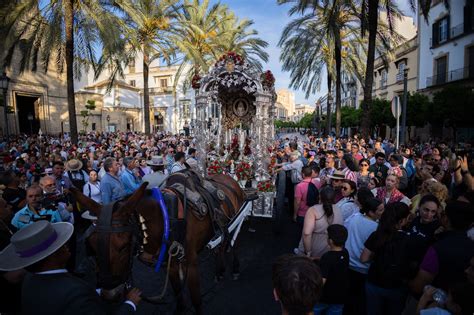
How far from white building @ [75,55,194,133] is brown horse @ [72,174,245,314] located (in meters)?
35.8

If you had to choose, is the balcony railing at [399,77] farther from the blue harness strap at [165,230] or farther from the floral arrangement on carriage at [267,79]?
the blue harness strap at [165,230]

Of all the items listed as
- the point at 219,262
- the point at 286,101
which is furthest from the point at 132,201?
the point at 286,101

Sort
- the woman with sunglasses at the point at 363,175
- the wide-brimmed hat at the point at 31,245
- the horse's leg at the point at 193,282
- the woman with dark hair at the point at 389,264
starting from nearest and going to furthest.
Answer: the wide-brimmed hat at the point at 31,245, the woman with dark hair at the point at 389,264, the horse's leg at the point at 193,282, the woman with sunglasses at the point at 363,175

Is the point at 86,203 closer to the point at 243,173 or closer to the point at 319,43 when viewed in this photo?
the point at 243,173

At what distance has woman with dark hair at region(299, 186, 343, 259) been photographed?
3.51 metres

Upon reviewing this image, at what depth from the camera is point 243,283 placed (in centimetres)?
496

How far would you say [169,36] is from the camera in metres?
17.5

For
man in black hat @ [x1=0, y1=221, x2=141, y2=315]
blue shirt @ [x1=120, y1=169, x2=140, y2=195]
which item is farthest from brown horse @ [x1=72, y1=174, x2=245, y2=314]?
blue shirt @ [x1=120, y1=169, x2=140, y2=195]

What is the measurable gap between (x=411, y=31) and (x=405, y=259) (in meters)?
47.9

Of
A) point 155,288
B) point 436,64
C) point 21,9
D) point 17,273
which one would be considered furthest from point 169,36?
point 436,64

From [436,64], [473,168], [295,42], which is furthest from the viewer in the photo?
[436,64]

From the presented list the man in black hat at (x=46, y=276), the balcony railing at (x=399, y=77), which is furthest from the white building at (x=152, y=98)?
the man in black hat at (x=46, y=276)

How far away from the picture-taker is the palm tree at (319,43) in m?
16.1

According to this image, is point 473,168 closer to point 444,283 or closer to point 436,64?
point 444,283
